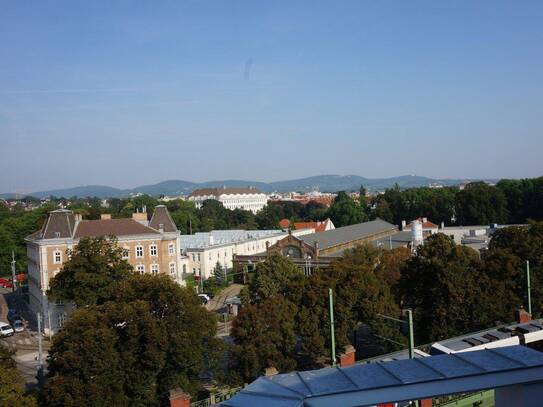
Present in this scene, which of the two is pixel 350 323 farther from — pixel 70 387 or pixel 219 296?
pixel 219 296

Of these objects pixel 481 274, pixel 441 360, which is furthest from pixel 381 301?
pixel 441 360

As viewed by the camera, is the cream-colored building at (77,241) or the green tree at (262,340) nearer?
the green tree at (262,340)

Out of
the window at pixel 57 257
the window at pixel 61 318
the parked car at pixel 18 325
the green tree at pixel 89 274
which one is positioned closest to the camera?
the green tree at pixel 89 274

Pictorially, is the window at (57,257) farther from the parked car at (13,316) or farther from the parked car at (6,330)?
the parked car at (13,316)

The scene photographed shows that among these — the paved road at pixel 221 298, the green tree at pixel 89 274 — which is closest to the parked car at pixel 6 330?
the green tree at pixel 89 274

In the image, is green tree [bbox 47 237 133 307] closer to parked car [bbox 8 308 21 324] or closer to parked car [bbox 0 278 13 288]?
parked car [bbox 8 308 21 324]

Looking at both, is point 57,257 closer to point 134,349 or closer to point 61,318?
point 61,318

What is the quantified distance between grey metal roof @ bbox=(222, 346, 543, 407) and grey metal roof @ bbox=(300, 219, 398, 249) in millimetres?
54023

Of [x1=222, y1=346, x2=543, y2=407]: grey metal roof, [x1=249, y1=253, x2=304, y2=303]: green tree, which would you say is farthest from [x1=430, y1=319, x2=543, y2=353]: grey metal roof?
[x1=249, y1=253, x2=304, y2=303]: green tree

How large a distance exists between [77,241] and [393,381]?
139 ft

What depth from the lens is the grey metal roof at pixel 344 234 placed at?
66494 mm

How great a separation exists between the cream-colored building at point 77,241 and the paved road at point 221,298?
4.78 m

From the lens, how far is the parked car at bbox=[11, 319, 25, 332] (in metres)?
45.4

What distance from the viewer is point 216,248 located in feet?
223
